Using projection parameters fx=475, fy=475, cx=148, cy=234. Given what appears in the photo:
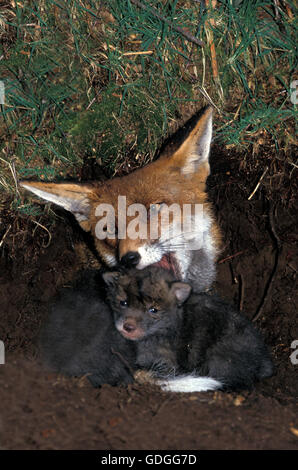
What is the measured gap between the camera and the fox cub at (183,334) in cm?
355

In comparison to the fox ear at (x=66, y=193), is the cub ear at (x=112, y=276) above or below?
below

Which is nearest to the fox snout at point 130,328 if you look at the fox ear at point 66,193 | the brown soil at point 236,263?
the brown soil at point 236,263

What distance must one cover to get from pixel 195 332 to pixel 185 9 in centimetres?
288

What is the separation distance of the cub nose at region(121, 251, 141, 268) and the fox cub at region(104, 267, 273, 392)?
0.07 metres

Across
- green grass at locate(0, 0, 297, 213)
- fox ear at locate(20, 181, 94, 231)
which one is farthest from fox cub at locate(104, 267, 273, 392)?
green grass at locate(0, 0, 297, 213)

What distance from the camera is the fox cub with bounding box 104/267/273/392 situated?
3.55 meters

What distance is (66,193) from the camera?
3982mm

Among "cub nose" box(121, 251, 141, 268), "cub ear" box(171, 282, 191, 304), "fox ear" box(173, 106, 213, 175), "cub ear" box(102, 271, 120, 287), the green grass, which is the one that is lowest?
"cub ear" box(171, 282, 191, 304)

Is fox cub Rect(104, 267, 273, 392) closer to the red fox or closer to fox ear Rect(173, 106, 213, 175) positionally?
the red fox

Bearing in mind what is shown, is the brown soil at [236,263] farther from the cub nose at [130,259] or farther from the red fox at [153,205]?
the cub nose at [130,259]

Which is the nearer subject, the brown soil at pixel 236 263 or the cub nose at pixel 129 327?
the cub nose at pixel 129 327

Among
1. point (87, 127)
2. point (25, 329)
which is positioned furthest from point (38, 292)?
point (87, 127)

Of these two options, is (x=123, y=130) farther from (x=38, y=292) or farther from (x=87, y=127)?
(x=38, y=292)
